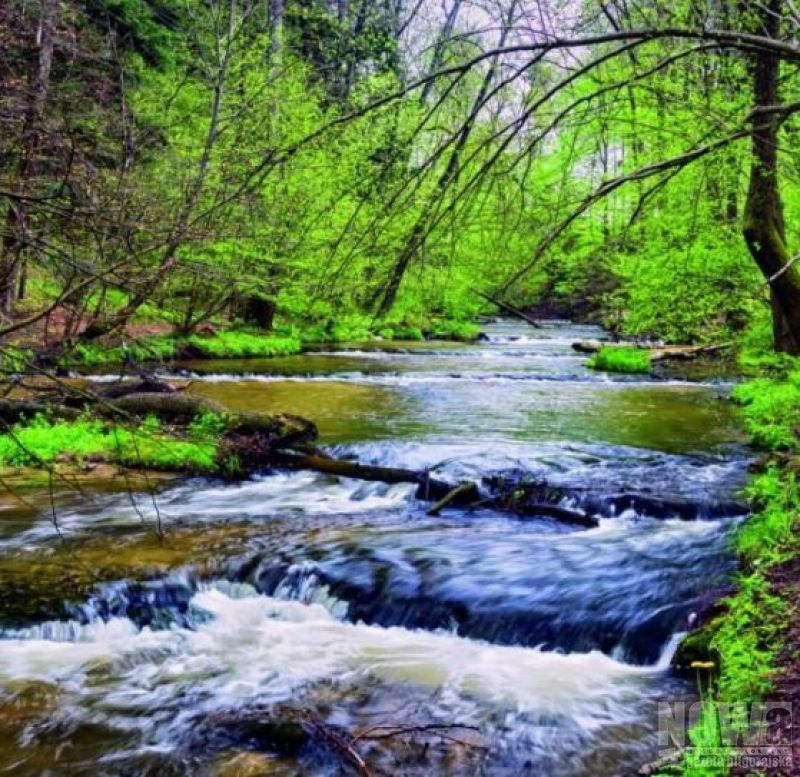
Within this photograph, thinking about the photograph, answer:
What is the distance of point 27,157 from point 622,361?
17822mm

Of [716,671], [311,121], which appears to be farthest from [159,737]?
[311,121]

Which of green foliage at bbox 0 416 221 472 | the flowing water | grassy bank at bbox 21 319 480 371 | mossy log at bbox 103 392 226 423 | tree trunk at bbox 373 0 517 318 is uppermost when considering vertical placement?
tree trunk at bbox 373 0 517 318

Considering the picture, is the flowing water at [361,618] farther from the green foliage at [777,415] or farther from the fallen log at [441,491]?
the green foliage at [777,415]

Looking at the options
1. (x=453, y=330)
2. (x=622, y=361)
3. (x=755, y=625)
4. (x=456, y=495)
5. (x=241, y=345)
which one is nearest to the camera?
(x=755, y=625)

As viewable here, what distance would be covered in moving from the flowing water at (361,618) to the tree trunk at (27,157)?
1.44 m

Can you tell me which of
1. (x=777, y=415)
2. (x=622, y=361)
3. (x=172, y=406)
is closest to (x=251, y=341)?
(x=622, y=361)

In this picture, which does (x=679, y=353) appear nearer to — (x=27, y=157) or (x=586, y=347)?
(x=586, y=347)

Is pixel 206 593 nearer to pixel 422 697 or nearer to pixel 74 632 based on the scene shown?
pixel 74 632

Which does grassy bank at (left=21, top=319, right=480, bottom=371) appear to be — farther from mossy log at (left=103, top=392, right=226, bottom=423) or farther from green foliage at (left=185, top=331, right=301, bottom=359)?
mossy log at (left=103, top=392, right=226, bottom=423)

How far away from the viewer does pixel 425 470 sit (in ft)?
30.9

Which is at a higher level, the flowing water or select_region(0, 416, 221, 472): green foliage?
select_region(0, 416, 221, 472): green foliage

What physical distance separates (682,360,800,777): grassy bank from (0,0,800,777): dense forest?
0.03 m

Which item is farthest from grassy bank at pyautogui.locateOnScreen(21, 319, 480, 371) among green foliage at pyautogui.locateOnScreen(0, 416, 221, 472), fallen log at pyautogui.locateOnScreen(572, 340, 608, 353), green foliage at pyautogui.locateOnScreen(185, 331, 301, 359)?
fallen log at pyautogui.locateOnScreen(572, 340, 608, 353)

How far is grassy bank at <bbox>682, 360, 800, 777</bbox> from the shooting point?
146 inches
